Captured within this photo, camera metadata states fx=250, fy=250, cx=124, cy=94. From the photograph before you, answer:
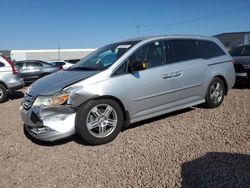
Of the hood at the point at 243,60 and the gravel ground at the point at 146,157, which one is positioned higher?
the hood at the point at 243,60

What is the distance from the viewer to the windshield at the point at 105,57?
440 centimetres

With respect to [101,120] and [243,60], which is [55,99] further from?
[243,60]

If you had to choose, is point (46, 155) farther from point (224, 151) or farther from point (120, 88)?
point (224, 151)

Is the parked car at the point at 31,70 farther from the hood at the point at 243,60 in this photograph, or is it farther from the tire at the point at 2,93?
the hood at the point at 243,60

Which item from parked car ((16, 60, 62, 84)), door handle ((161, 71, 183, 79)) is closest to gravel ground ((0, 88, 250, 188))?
door handle ((161, 71, 183, 79))

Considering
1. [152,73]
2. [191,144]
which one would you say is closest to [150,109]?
[152,73]

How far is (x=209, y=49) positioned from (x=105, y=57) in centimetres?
246

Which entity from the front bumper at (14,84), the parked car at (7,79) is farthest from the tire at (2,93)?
the front bumper at (14,84)

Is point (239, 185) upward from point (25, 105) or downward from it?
downward

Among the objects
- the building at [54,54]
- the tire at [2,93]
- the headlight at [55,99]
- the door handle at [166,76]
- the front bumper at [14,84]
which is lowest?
the tire at [2,93]

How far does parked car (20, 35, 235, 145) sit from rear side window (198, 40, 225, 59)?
0.03m

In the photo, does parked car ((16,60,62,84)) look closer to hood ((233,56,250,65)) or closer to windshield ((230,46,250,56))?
windshield ((230,46,250,56))

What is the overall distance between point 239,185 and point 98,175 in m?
1.61

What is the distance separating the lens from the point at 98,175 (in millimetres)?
3104
